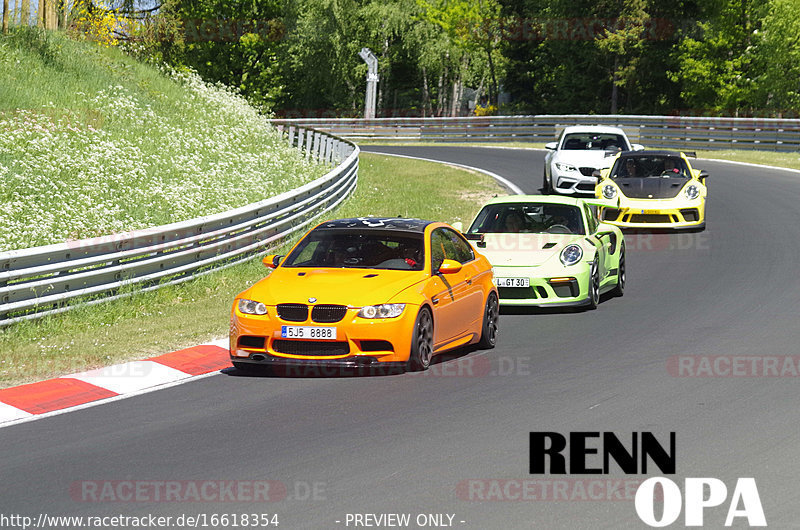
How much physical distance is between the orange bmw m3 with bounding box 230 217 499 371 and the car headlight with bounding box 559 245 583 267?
2356 mm

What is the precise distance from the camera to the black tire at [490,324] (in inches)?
475

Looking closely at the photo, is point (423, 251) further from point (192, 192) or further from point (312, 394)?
point (192, 192)

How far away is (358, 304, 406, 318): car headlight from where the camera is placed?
10.4 metres

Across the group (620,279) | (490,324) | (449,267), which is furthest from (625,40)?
(449,267)

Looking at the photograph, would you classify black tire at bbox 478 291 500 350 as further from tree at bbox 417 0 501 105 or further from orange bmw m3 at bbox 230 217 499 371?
tree at bbox 417 0 501 105

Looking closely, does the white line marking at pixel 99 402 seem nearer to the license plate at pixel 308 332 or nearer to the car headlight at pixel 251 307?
the car headlight at pixel 251 307

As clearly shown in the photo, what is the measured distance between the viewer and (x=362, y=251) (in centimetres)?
1171

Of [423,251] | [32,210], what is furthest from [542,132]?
[423,251]

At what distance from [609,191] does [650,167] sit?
3.50 ft

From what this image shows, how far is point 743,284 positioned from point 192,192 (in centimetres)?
1074

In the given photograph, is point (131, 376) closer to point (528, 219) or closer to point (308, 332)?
point (308, 332)

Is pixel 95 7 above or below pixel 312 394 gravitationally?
above

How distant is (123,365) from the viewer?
437 inches

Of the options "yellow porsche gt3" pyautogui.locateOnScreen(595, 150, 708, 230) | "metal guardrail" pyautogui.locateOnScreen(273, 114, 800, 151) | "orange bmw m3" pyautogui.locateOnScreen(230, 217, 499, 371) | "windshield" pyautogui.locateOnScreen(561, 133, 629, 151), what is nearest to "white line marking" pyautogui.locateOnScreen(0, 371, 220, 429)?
"orange bmw m3" pyautogui.locateOnScreen(230, 217, 499, 371)
